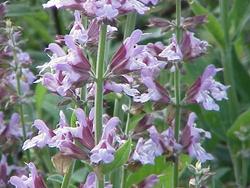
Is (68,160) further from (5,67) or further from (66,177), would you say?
(5,67)

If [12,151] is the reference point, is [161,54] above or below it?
above

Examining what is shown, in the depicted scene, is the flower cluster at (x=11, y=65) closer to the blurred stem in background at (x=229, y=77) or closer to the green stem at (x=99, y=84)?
the green stem at (x=99, y=84)

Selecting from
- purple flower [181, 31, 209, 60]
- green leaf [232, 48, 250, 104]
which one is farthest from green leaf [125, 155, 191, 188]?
green leaf [232, 48, 250, 104]

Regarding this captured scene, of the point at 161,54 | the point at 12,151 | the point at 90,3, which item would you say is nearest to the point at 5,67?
the point at 12,151

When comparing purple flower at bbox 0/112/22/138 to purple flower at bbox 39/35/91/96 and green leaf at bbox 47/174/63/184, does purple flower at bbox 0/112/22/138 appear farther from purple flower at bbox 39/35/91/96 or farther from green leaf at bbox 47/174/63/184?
purple flower at bbox 39/35/91/96

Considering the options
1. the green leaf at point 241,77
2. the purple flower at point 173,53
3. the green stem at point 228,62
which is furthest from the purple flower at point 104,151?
the green leaf at point 241,77

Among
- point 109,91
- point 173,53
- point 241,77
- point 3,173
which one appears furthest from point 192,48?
point 241,77
